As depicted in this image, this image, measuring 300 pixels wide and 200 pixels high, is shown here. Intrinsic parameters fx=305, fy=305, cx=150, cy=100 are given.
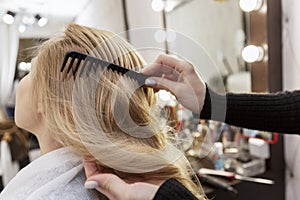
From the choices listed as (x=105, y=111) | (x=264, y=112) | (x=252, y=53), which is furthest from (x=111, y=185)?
(x=252, y=53)

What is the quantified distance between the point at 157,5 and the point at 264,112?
0.91 meters

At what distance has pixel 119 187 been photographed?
1.56 feet

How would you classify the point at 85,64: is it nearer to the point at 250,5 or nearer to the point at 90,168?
the point at 90,168

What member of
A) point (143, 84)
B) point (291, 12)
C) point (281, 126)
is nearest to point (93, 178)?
point (143, 84)

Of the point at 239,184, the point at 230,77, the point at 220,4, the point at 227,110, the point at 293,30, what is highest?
the point at 220,4

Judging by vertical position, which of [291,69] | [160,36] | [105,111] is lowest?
[291,69]

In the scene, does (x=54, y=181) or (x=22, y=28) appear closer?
(x=54, y=181)

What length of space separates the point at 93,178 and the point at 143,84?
194mm

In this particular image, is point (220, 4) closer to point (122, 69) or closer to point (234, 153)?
point (234, 153)

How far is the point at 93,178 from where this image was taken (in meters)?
0.51

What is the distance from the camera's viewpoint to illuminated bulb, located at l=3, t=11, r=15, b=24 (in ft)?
4.33

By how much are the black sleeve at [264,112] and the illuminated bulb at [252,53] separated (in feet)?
2.26

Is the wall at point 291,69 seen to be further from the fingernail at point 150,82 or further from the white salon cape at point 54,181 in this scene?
Result: the white salon cape at point 54,181

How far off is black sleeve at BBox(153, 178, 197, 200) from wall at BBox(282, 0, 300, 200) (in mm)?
1033
